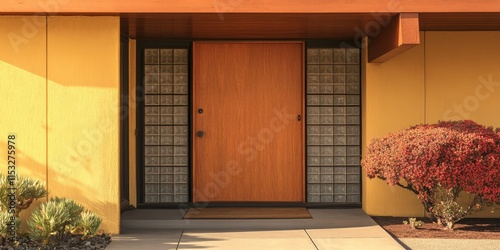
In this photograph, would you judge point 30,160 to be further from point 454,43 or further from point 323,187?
point 454,43

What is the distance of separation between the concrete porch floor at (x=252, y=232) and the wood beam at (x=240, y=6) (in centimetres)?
247

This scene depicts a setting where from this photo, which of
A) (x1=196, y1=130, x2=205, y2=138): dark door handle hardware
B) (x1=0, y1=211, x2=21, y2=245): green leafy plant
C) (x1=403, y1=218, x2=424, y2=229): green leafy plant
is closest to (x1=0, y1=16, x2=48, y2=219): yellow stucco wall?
(x1=0, y1=211, x2=21, y2=245): green leafy plant

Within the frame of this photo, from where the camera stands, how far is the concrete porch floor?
316 inches

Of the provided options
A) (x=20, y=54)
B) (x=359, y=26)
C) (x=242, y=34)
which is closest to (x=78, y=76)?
(x=20, y=54)

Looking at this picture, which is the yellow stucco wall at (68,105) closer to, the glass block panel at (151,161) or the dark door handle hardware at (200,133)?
the glass block panel at (151,161)

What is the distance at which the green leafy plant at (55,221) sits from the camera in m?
7.66

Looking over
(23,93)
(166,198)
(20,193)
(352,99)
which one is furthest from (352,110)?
(20,193)

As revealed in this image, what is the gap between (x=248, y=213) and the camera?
9859mm

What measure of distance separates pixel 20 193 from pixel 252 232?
2.64 metres

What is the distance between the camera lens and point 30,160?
8562 millimetres

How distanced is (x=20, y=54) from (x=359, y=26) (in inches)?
157

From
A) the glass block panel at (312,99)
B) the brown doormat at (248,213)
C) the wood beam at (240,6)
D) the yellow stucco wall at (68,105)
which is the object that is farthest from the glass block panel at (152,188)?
the wood beam at (240,6)

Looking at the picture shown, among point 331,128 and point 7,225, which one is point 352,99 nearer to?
point 331,128

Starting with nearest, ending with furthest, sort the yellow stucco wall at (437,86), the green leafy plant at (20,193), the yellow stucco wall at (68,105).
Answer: the green leafy plant at (20,193) → the yellow stucco wall at (68,105) → the yellow stucco wall at (437,86)
